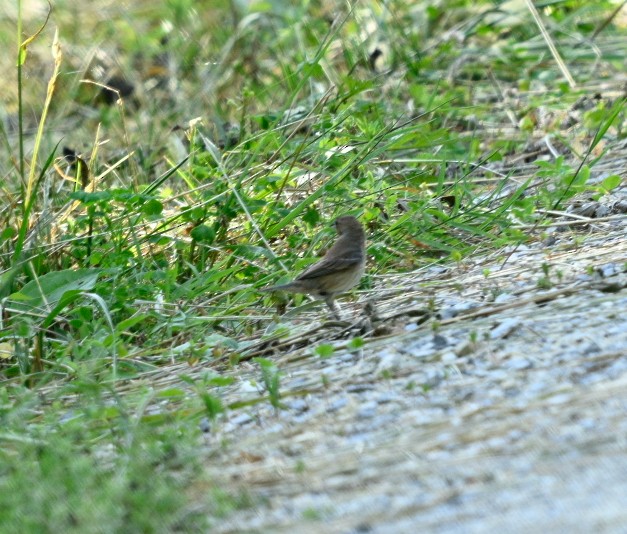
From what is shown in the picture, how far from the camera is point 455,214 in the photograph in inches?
218

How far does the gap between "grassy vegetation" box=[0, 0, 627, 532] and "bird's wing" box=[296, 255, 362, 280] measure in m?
0.29

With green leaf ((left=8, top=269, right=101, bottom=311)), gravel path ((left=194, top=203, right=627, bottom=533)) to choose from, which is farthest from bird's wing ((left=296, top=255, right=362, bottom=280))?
green leaf ((left=8, top=269, right=101, bottom=311))

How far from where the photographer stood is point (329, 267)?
15.2ft

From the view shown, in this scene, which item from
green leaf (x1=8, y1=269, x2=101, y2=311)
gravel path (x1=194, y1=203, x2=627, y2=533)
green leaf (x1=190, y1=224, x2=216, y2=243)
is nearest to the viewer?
gravel path (x1=194, y1=203, x2=627, y2=533)

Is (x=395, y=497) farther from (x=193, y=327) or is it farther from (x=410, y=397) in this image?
(x=193, y=327)

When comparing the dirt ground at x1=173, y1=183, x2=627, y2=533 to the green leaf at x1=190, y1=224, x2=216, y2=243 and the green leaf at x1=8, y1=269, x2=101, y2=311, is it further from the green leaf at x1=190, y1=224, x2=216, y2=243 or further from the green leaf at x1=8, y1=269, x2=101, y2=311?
the green leaf at x1=8, y1=269, x2=101, y2=311

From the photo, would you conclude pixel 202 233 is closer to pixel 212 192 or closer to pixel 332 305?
pixel 212 192

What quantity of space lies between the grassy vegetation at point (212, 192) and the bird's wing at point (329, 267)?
0.95ft

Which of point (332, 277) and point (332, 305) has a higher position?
point (332, 277)

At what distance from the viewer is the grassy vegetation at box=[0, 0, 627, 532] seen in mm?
3354

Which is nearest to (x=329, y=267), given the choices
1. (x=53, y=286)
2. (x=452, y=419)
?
(x=53, y=286)

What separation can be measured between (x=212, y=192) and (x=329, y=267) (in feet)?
4.02

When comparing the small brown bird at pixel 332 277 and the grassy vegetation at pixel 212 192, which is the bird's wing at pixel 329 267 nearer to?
the small brown bird at pixel 332 277

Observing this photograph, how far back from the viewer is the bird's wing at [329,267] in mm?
4648
